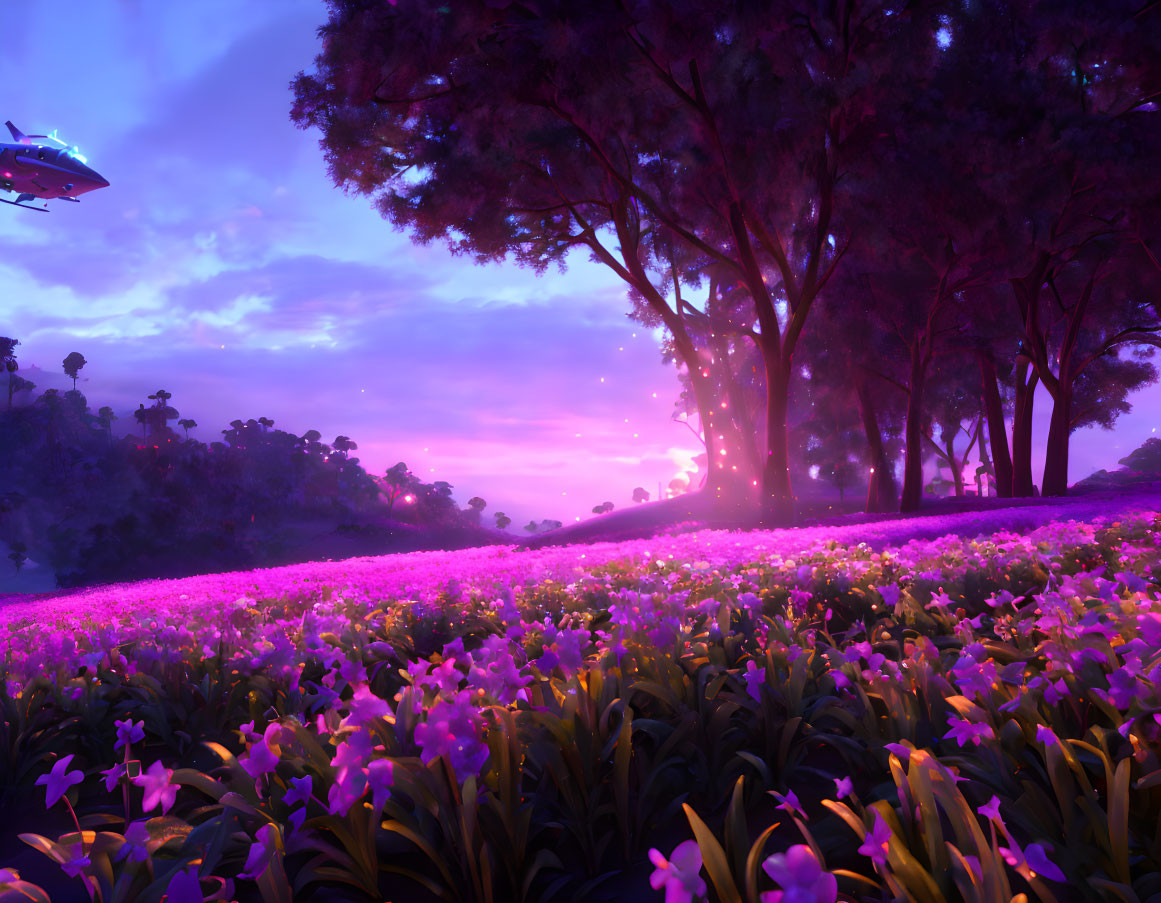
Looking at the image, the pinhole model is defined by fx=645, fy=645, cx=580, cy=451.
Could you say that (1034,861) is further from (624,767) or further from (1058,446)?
(1058,446)

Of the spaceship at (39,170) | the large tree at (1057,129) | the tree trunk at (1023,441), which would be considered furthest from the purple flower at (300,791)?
the spaceship at (39,170)

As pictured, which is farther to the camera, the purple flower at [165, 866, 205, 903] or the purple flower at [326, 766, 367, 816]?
the purple flower at [326, 766, 367, 816]

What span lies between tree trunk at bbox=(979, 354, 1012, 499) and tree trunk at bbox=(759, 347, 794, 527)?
1248 centimetres

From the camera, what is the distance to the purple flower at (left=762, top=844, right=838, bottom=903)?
1174mm

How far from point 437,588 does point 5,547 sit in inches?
3192

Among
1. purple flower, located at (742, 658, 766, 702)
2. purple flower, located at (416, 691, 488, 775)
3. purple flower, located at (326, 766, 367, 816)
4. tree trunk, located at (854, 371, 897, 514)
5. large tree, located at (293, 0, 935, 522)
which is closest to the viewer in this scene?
purple flower, located at (326, 766, 367, 816)

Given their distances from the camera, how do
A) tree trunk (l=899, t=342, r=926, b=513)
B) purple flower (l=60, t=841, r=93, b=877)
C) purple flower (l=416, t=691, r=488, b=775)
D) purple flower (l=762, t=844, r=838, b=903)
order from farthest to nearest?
tree trunk (l=899, t=342, r=926, b=513) < purple flower (l=416, t=691, r=488, b=775) < purple flower (l=60, t=841, r=93, b=877) < purple flower (l=762, t=844, r=838, b=903)

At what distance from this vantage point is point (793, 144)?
55.4 feet

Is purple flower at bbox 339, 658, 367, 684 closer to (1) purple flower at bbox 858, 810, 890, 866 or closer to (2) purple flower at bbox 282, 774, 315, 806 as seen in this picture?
(2) purple flower at bbox 282, 774, 315, 806

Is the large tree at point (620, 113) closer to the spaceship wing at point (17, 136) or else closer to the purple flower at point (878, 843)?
the purple flower at point (878, 843)

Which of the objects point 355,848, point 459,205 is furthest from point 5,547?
point 355,848

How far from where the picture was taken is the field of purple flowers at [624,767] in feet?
5.55

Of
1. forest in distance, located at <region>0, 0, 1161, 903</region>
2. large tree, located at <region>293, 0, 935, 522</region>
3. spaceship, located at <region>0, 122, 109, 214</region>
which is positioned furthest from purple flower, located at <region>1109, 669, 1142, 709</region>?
spaceship, located at <region>0, 122, 109, 214</region>

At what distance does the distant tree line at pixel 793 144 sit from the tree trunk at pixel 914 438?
0.31 feet
